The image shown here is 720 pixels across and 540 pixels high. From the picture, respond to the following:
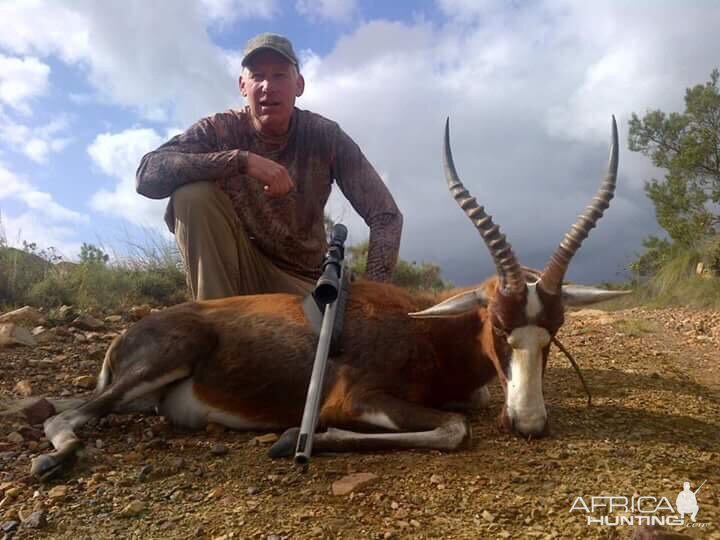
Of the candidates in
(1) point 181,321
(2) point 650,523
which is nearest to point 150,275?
(1) point 181,321

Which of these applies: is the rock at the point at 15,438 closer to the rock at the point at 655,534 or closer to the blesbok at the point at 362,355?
the blesbok at the point at 362,355

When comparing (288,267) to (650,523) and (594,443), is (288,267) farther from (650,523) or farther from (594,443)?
(650,523)

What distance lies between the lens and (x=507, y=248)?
3938mm

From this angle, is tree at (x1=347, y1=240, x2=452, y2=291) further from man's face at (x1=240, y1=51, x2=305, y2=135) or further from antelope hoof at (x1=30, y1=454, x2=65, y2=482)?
antelope hoof at (x1=30, y1=454, x2=65, y2=482)

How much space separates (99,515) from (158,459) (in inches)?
27.9

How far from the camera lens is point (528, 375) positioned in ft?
11.7

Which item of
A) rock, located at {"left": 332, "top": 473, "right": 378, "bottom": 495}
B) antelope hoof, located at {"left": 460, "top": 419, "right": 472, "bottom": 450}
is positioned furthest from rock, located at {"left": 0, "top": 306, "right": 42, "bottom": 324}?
antelope hoof, located at {"left": 460, "top": 419, "right": 472, "bottom": 450}

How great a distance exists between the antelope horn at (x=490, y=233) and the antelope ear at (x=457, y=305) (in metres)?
0.31

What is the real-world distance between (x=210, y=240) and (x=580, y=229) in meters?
3.13

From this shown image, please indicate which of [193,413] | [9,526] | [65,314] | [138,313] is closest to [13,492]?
[9,526]

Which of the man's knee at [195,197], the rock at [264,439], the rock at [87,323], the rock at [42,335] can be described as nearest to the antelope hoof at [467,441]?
the rock at [264,439]

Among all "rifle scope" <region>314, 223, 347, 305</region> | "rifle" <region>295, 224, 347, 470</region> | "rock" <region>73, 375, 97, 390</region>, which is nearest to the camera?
"rifle" <region>295, 224, 347, 470</region>

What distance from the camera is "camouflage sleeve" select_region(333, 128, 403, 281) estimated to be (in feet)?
18.7

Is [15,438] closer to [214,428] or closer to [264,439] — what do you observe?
[214,428]
